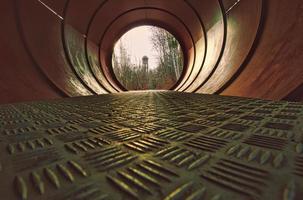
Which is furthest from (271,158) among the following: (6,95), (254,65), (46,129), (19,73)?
(19,73)

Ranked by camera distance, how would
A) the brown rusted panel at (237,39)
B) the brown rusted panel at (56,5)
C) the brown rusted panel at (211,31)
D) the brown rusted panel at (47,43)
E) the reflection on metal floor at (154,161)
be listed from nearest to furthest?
the reflection on metal floor at (154,161) < the brown rusted panel at (237,39) < the brown rusted panel at (47,43) < the brown rusted panel at (56,5) < the brown rusted panel at (211,31)

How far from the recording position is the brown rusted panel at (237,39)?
3.51 m

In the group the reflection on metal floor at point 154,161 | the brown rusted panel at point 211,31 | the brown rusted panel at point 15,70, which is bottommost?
the reflection on metal floor at point 154,161

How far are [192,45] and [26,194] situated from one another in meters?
8.32

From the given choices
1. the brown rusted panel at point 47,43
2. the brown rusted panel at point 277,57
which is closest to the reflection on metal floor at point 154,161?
the brown rusted panel at point 277,57

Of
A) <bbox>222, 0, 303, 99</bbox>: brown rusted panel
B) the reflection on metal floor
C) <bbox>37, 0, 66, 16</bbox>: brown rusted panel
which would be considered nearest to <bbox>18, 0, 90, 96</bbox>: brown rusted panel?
<bbox>37, 0, 66, 16</bbox>: brown rusted panel

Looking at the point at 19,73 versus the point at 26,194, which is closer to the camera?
the point at 26,194

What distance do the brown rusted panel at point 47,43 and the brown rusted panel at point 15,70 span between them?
0.14 m

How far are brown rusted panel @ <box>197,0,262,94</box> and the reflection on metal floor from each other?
2.62m

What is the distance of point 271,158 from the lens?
2.57 ft

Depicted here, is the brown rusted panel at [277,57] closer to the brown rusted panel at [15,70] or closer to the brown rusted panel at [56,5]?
the brown rusted panel at [15,70]

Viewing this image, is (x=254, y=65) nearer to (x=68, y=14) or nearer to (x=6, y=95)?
(x=6, y=95)

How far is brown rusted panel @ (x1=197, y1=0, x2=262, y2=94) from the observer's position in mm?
3510

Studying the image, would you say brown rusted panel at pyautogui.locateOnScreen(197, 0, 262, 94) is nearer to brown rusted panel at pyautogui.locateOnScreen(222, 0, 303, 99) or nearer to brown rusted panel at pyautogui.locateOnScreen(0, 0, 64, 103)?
brown rusted panel at pyautogui.locateOnScreen(222, 0, 303, 99)
